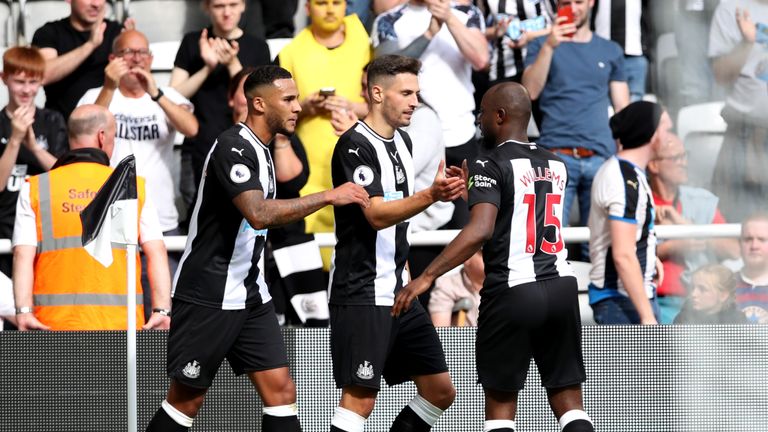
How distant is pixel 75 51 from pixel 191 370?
4178 mm

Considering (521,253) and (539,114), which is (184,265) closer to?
(521,253)

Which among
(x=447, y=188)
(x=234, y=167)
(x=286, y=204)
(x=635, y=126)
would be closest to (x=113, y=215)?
(x=234, y=167)

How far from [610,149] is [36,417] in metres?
4.37

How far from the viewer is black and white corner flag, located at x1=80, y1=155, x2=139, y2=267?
6832mm

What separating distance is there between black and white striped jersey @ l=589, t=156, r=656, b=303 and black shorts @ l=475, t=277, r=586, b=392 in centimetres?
162

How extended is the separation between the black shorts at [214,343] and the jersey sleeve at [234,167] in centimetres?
61

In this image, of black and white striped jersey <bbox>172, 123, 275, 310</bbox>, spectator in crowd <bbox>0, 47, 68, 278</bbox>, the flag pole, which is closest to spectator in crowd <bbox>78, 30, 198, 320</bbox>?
spectator in crowd <bbox>0, 47, 68, 278</bbox>

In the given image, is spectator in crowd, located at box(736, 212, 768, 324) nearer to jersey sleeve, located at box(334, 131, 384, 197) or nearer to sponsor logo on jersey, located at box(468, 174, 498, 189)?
sponsor logo on jersey, located at box(468, 174, 498, 189)

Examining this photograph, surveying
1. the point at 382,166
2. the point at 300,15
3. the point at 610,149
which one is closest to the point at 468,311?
the point at 610,149

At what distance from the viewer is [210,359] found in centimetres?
658

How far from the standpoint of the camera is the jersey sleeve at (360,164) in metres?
6.51

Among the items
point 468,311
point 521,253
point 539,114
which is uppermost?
point 521,253

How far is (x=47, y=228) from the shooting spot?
7.65 metres

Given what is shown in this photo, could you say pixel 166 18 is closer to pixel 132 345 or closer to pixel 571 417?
pixel 132 345
